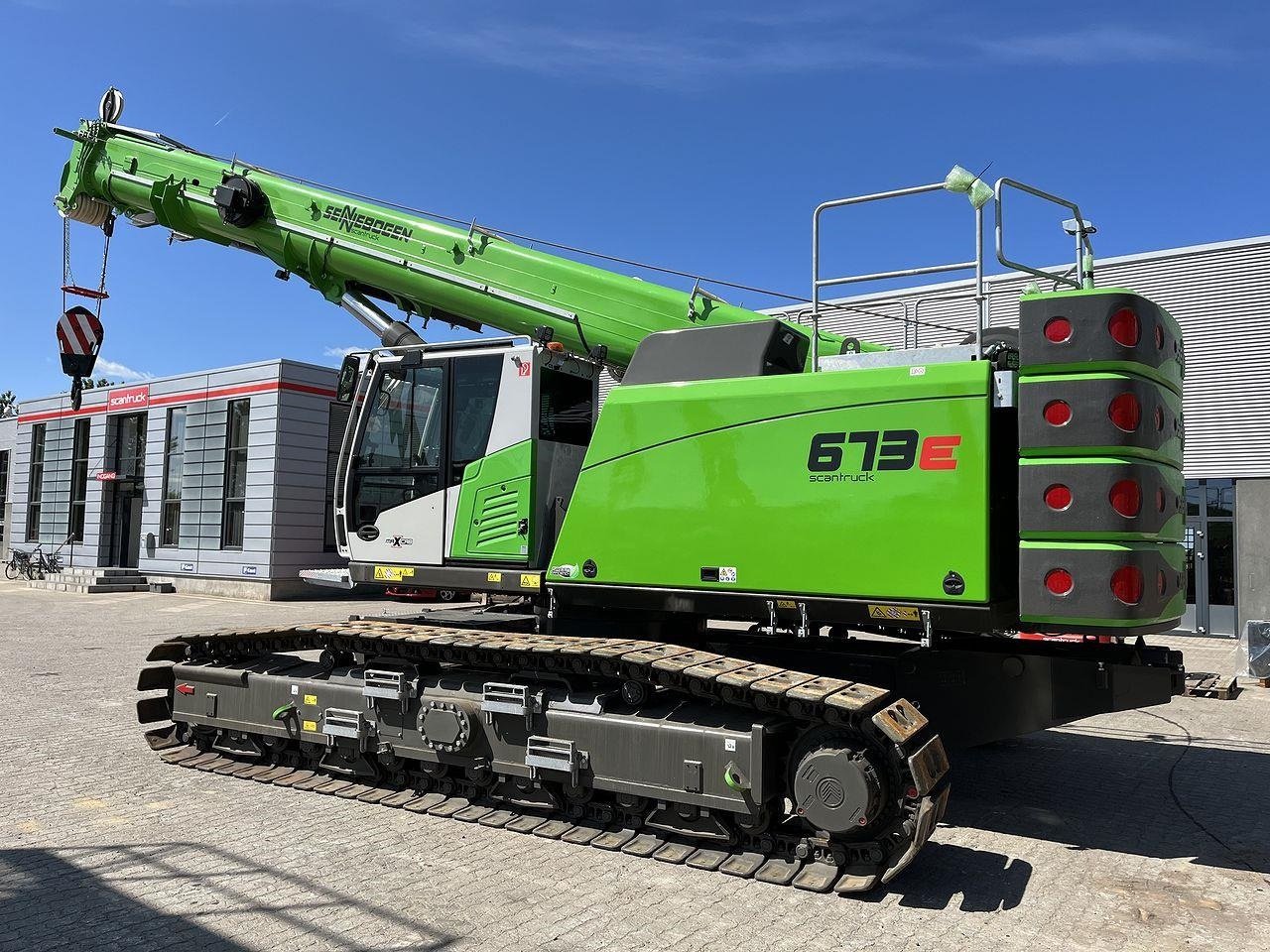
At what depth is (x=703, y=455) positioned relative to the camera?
538 centimetres

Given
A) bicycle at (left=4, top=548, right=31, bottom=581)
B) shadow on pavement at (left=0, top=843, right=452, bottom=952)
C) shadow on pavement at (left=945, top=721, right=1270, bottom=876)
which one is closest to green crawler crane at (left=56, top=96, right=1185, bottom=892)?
shadow on pavement at (left=945, top=721, right=1270, bottom=876)

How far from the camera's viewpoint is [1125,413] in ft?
14.7

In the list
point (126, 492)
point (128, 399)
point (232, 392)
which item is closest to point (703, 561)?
point (232, 392)

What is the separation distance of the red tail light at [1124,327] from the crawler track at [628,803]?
219 cm

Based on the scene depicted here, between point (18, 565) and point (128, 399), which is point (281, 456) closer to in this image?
point (128, 399)

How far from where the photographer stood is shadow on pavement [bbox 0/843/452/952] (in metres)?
3.98

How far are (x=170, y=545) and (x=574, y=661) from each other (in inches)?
923

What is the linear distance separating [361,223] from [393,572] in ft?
10.3

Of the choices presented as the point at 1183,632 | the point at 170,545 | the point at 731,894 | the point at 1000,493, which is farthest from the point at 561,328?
the point at 170,545

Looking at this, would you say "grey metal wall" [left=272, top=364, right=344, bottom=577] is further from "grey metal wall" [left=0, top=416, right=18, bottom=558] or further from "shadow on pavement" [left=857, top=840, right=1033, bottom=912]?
"shadow on pavement" [left=857, top=840, right=1033, bottom=912]

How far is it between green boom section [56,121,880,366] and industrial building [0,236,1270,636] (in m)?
2.10

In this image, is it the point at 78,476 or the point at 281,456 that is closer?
the point at 281,456

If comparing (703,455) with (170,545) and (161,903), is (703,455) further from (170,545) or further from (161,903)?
(170,545)

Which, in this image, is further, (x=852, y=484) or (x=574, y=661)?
(x=574, y=661)
